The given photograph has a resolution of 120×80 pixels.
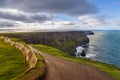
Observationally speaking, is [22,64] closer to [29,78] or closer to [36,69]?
[36,69]

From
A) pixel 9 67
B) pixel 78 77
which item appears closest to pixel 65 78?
pixel 78 77

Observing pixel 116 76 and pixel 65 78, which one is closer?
pixel 65 78

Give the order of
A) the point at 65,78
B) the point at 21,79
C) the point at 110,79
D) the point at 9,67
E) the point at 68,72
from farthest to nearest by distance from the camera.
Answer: the point at 9,67 → the point at 68,72 → the point at 110,79 → the point at 65,78 → the point at 21,79

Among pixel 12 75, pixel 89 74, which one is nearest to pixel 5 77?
pixel 12 75

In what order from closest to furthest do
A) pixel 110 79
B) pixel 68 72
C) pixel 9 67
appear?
pixel 110 79
pixel 68 72
pixel 9 67

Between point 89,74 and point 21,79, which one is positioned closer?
point 21,79

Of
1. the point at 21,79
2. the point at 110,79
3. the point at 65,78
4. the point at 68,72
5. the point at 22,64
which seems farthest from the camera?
the point at 22,64

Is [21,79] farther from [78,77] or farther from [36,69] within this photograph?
[78,77]

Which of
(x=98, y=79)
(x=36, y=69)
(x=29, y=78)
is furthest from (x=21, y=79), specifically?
(x=98, y=79)

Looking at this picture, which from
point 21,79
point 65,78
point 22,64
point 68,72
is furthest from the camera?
point 22,64
